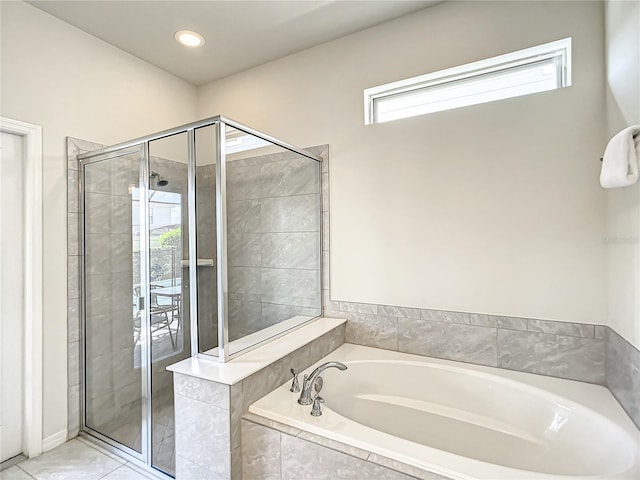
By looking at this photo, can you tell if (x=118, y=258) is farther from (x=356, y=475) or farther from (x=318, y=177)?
(x=356, y=475)

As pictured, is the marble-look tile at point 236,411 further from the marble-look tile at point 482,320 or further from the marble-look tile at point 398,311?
the marble-look tile at point 482,320

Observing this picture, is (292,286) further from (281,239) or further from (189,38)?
(189,38)

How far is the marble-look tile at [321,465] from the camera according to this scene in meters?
1.28

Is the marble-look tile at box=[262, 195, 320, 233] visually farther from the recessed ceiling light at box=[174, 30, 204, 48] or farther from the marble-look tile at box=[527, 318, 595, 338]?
the marble-look tile at box=[527, 318, 595, 338]

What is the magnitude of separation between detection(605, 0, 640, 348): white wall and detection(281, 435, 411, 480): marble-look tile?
124 centimetres

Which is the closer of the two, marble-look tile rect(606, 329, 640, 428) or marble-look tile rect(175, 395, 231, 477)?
marble-look tile rect(606, 329, 640, 428)

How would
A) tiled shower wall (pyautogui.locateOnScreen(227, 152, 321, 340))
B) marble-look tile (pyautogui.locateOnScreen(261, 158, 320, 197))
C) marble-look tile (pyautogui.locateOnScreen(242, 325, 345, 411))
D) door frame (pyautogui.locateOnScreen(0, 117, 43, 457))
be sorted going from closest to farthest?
marble-look tile (pyautogui.locateOnScreen(242, 325, 345, 411)) → door frame (pyautogui.locateOnScreen(0, 117, 43, 457)) → tiled shower wall (pyautogui.locateOnScreen(227, 152, 321, 340)) → marble-look tile (pyautogui.locateOnScreen(261, 158, 320, 197))

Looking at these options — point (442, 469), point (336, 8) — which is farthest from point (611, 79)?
point (442, 469)

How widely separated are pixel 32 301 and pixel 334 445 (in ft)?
6.78

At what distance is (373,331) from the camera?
8.08ft

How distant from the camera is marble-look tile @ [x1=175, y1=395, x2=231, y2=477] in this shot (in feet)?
5.03

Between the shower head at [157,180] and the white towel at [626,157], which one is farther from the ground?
the shower head at [157,180]

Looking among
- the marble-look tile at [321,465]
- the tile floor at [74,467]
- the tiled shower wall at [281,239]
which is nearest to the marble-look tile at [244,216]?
the tiled shower wall at [281,239]

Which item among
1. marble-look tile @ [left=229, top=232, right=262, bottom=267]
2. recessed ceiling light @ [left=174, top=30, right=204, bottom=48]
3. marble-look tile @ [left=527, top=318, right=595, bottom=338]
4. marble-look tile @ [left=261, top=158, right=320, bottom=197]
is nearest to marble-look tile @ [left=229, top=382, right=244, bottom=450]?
marble-look tile @ [left=229, top=232, right=262, bottom=267]
